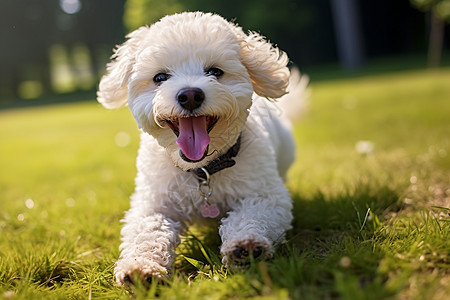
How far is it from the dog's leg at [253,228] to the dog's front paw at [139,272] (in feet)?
1.16

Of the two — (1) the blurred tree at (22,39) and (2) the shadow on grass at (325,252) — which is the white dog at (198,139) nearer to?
(2) the shadow on grass at (325,252)

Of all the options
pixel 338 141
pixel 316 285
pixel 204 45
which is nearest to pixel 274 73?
pixel 204 45

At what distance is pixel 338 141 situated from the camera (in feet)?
21.1

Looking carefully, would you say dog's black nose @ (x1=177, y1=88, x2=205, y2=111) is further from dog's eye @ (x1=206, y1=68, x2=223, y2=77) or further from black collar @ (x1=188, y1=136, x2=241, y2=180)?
black collar @ (x1=188, y1=136, x2=241, y2=180)

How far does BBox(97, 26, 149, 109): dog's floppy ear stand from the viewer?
3.04 m

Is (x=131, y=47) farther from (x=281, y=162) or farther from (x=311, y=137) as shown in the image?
(x=311, y=137)

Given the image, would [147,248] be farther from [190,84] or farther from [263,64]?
[263,64]

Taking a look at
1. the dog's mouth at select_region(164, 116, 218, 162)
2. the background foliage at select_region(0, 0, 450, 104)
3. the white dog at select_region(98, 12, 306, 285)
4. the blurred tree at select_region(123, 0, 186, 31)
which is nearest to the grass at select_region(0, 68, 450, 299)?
the white dog at select_region(98, 12, 306, 285)

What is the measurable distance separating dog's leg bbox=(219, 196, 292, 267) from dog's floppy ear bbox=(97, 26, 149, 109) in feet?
3.74

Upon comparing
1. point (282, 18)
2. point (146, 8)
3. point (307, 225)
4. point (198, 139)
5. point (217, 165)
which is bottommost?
point (282, 18)

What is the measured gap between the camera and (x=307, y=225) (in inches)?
126

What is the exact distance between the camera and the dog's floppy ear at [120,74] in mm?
3041

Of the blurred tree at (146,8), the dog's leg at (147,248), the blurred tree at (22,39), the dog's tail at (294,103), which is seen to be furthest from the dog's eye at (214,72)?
the blurred tree at (22,39)

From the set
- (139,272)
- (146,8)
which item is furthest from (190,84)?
(146,8)
